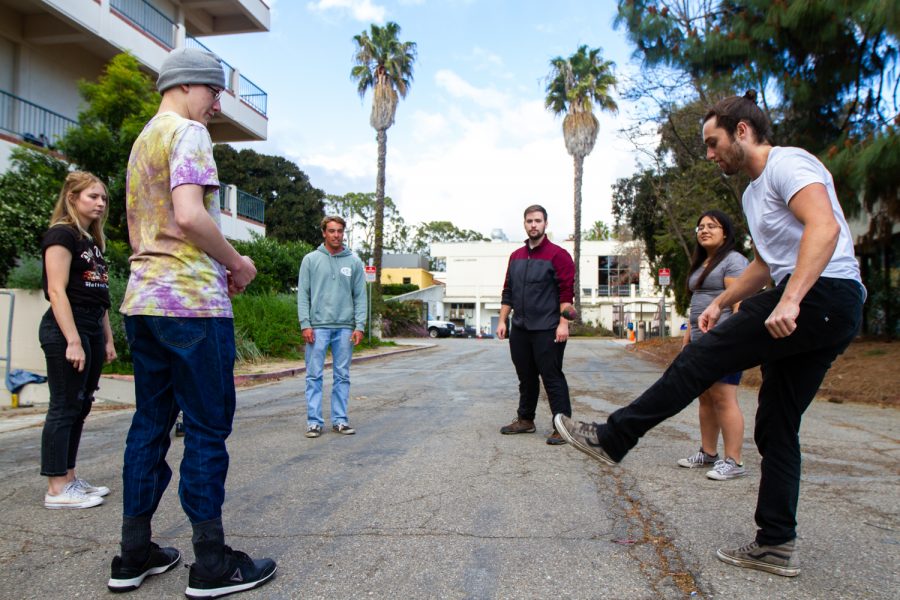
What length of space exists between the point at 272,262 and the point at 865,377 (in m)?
14.5

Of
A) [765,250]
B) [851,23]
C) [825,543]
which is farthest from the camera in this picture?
[851,23]

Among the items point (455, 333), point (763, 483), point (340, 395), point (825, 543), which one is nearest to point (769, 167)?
point (763, 483)

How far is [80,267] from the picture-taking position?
3.61 metres

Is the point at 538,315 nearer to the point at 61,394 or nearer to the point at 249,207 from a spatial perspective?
the point at 61,394

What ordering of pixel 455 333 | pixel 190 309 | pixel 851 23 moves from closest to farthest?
pixel 190 309 < pixel 851 23 < pixel 455 333

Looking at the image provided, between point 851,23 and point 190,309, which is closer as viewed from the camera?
point 190,309

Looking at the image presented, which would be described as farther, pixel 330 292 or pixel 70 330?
pixel 330 292

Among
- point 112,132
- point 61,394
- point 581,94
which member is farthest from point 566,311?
point 581,94

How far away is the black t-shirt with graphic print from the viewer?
353 centimetres

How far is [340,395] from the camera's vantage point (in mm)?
5898

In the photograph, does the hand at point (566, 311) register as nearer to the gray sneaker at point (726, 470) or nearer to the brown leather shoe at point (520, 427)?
the brown leather shoe at point (520, 427)

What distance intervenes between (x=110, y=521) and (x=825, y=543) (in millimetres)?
3456

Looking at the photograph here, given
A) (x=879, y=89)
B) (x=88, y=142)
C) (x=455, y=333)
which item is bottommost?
(x=455, y=333)

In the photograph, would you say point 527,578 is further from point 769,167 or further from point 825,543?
point 769,167
